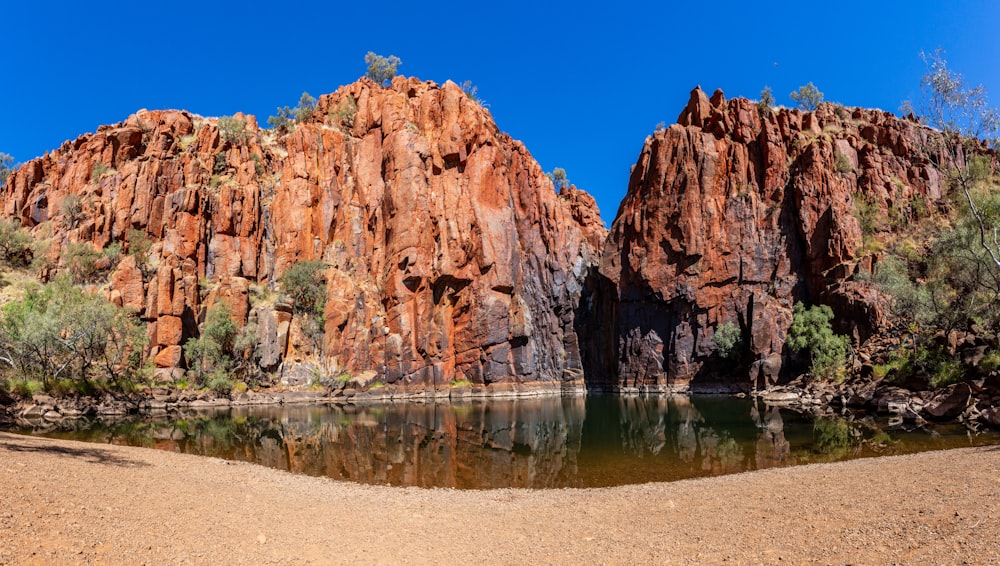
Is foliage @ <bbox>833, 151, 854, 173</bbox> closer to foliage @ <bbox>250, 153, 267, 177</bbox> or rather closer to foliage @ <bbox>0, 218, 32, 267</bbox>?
foliage @ <bbox>250, 153, 267, 177</bbox>

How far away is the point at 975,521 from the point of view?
9406 mm

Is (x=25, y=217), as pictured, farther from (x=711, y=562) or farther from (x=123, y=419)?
(x=711, y=562)

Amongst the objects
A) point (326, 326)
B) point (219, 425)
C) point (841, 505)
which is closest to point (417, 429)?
point (219, 425)

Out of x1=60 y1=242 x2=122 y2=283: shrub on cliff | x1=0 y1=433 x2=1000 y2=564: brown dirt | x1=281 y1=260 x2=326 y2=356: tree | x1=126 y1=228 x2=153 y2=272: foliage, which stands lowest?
x1=0 y1=433 x2=1000 y2=564: brown dirt

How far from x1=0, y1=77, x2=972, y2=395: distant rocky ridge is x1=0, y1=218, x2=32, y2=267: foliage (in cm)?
446

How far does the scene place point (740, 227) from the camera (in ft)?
286

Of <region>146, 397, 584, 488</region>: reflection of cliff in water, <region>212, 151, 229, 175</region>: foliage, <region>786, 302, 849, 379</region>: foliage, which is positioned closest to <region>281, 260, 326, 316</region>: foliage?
<region>212, 151, 229, 175</region>: foliage

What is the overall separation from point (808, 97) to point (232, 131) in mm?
106538

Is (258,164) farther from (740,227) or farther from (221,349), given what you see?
(740,227)

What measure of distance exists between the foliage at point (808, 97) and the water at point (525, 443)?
276 ft

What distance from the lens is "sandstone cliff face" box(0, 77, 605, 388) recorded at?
77375 millimetres

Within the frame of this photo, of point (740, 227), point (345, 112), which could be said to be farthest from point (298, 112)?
point (740, 227)

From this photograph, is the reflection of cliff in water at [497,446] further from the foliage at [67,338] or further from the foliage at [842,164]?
the foliage at [842,164]

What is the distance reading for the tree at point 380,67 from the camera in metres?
110
